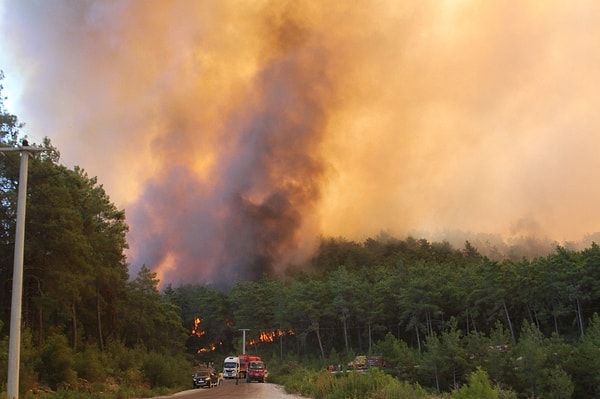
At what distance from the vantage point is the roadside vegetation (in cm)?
3712

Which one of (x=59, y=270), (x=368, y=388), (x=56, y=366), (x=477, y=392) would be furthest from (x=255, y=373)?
(x=477, y=392)

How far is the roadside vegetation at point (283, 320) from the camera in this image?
122 feet

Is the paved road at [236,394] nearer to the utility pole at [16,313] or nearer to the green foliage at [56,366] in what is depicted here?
the green foliage at [56,366]

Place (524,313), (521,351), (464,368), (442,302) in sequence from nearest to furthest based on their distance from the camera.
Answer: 1. (521,351)
2. (464,368)
3. (524,313)
4. (442,302)

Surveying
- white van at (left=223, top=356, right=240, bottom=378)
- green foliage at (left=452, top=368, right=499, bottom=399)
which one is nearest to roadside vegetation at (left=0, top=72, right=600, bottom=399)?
green foliage at (left=452, top=368, right=499, bottom=399)

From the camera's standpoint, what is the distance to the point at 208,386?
56469mm

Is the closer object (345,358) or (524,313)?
(524,313)

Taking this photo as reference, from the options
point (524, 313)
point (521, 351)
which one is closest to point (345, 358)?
point (524, 313)

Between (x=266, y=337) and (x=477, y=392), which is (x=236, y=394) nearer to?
(x=477, y=392)

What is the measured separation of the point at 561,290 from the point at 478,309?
587 inches

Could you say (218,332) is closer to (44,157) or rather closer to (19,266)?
(44,157)

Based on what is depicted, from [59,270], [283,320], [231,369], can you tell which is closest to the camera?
[59,270]

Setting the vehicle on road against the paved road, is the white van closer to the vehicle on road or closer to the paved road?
the vehicle on road

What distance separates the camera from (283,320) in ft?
389
